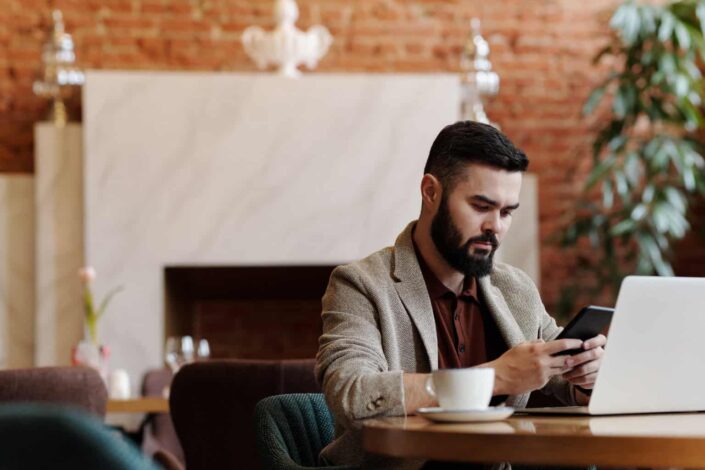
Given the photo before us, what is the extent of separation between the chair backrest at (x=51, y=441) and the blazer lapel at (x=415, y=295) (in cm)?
132

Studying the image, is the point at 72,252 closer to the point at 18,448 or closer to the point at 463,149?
the point at 463,149

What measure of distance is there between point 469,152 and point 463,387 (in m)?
0.60

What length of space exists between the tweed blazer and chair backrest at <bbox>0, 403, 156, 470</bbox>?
3.49 feet

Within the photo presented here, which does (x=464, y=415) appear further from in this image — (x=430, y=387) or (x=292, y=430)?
(x=292, y=430)

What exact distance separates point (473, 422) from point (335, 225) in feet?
13.8

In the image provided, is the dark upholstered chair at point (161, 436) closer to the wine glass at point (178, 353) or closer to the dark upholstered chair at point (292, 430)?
the wine glass at point (178, 353)

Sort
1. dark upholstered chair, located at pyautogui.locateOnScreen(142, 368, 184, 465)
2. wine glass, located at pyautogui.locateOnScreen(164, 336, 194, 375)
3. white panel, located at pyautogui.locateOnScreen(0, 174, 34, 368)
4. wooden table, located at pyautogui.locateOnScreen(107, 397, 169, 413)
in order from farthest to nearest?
white panel, located at pyautogui.locateOnScreen(0, 174, 34, 368), dark upholstered chair, located at pyautogui.locateOnScreen(142, 368, 184, 465), wine glass, located at pyautogui.locateOnScreen(164, 336, 194, 375), wooden table, located at pyautogui.locateOnScreen(107, 397, 169, 413)

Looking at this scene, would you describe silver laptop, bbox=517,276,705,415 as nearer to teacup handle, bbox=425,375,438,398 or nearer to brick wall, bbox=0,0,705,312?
teacup handle, bbox=425,375,438,398

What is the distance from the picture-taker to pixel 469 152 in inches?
86.4

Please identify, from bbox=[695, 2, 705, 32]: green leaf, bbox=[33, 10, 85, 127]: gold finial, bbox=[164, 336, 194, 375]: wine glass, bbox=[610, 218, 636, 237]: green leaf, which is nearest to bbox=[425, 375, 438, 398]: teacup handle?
bbox=[164, 336, 194, 375]: wine glass

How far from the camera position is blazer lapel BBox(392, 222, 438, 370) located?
2162 millimetres

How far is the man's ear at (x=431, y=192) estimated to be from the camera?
227cm

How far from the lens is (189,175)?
19.1 ft

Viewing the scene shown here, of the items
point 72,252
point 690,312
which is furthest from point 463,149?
point 72,252
